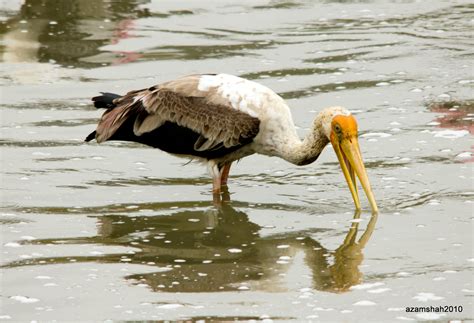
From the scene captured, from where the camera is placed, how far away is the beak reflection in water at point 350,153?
33.3 ft

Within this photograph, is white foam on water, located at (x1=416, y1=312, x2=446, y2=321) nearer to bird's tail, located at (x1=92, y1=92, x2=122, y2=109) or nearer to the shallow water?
the shallow water

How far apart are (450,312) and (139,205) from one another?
10.9 feet

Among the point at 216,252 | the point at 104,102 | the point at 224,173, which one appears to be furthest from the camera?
the point at 104,102

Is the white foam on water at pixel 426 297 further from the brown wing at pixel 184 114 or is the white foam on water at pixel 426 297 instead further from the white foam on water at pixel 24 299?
the brown wing at pixel 184 114

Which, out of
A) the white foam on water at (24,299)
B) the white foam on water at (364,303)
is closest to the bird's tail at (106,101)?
the white foam on water at (24,299)

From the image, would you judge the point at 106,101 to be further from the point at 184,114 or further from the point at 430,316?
the point at 430,316

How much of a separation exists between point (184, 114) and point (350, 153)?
152 centimetres

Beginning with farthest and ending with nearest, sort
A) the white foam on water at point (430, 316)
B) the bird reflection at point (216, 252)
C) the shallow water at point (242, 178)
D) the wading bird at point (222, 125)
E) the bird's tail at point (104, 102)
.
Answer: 1. the bird's tail at point (104, 102)
2. the wading bird at point (222, 125)
3. the bird reflection at point (216, 252)
4. the shallow water at point (242, 178)
5. the white foam on water at point (430, 316)

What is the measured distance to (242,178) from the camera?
1137 cm

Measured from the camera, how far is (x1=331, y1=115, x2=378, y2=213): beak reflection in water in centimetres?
1016

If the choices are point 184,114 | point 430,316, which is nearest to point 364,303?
point 430,316

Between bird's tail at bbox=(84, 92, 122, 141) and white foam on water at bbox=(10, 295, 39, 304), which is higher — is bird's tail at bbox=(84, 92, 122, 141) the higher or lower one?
the higher one

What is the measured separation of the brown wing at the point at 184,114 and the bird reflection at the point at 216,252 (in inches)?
25.5

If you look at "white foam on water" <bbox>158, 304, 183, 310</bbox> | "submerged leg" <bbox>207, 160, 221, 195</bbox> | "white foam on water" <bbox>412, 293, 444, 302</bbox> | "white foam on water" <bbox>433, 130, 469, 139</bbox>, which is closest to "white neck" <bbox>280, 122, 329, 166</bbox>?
"submerged leg" <bbox>207, 160, 221, 195</bbox>
